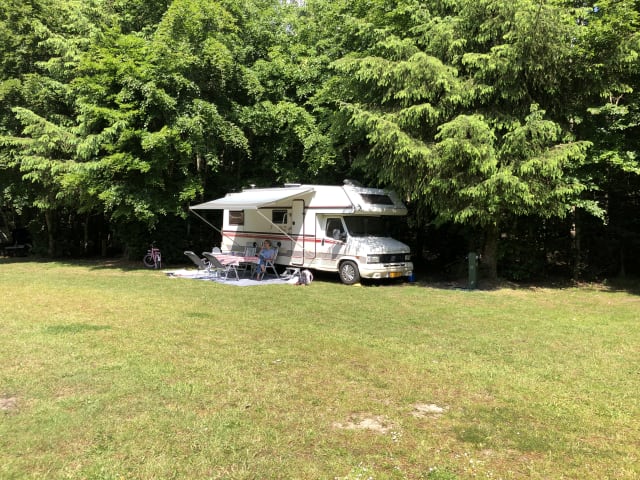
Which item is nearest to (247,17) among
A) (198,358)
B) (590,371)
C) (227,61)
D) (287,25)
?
(287,25)

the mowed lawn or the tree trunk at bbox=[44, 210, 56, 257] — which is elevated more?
the tree trunk at bbox=[44, 210, 56, 257]

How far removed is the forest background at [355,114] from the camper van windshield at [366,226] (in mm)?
1204

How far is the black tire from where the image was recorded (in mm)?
13289

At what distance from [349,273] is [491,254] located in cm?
425

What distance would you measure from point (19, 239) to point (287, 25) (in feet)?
60.1

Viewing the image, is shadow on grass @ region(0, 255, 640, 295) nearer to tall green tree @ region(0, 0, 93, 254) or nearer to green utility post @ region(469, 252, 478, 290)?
green utility post @ region(469, 252, 478, 290)

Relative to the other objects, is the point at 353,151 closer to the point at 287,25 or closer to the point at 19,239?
the point at 287,25

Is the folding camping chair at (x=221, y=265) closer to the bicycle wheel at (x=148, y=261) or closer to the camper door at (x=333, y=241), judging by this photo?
the camper door at (x=333, y=241)

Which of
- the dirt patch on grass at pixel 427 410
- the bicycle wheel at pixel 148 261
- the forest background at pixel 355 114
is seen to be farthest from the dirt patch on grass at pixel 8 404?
the bicycle wheel at pixel 148 261

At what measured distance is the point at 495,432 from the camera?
397 cm

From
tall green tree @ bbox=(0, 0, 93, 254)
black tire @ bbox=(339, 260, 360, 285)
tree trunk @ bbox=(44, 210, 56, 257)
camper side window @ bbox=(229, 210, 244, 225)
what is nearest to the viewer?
black tire @ bbox=(339, 260, 360, 285)

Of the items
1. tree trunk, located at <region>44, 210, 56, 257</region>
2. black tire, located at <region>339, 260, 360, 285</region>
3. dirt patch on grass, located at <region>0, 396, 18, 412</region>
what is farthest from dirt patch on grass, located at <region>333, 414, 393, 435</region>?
tree trunk, located at <region>44, 210, 56, 257</region>

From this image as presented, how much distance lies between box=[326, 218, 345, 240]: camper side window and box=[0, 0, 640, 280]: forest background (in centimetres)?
175

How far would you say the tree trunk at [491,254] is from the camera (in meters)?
13.6
